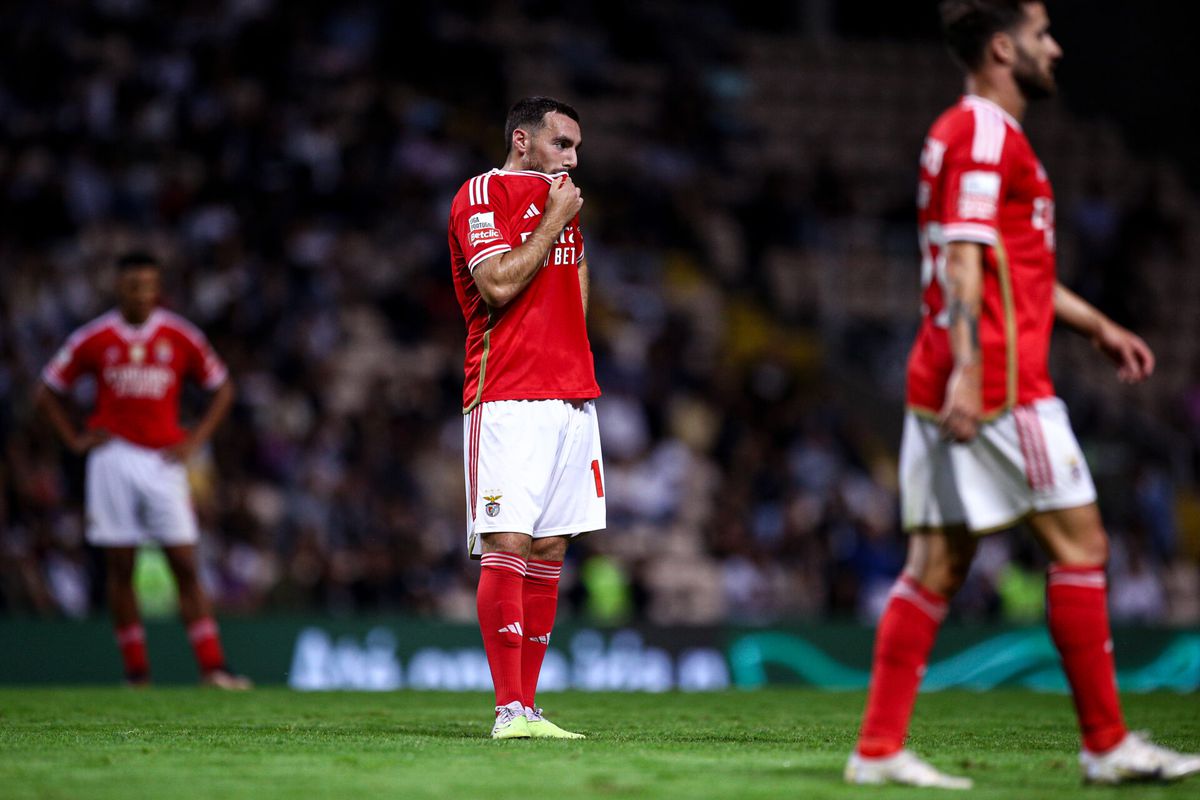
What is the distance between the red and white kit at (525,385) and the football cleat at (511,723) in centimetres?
66

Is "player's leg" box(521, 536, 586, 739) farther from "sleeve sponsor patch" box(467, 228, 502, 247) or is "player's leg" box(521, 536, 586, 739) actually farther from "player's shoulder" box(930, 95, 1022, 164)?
"player's shoulder" box(930, 95, 1022, 164)

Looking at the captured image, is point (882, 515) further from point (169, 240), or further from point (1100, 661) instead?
point (1100, 661)

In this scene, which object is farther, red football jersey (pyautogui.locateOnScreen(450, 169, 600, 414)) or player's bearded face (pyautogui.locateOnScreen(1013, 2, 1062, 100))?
red football jersey (pyautogui.locateOnScreen(450, 169, 600, 414))

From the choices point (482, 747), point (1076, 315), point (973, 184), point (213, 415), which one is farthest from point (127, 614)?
point (973, 184)

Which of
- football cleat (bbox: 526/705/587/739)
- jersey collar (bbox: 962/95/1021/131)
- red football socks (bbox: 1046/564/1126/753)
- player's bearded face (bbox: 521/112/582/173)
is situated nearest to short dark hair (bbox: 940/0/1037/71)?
jersey collar (bbox: 962/95/1021/131)

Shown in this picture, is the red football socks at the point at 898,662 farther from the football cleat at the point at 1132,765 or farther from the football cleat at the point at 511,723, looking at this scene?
the football cleat at the point at 511,723

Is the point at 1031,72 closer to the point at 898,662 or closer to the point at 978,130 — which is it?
the point at 978,130

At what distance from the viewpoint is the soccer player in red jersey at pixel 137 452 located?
11250mm

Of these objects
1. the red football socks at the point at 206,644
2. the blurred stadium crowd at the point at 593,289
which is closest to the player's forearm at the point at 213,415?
the red football socks at the point at 206,644

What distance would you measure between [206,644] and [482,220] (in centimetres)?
535

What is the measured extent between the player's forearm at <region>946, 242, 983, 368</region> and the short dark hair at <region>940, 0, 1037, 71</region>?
2.33 feet

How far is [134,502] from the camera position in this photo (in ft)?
37.0

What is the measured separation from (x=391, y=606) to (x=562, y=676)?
6.43 feet

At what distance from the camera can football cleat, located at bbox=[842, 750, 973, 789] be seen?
16.5ft
